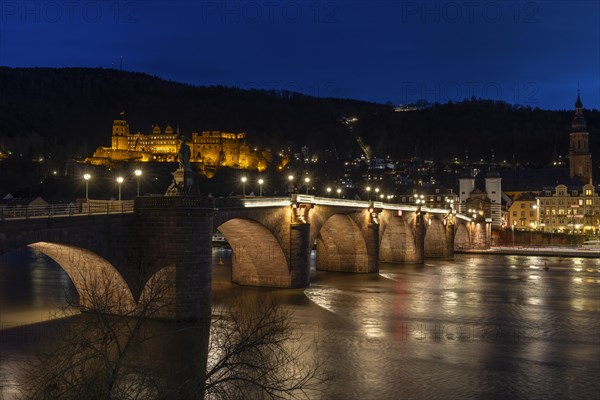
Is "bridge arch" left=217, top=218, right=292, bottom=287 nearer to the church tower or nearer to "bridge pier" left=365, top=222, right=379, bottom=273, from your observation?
"bridge pier" left=365, top=222, right=379, bottom=273

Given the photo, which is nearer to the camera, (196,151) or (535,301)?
(535,301)

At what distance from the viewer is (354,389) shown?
65.1 feet

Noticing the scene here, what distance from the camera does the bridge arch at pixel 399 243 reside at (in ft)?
224

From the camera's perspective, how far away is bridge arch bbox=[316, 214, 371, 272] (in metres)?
55.3

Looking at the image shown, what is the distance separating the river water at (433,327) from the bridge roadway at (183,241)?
243 cm

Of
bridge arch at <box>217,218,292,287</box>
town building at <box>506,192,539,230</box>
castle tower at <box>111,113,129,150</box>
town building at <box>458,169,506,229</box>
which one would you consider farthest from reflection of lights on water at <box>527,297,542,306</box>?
castle tower at <box>111,113,129,150</box>

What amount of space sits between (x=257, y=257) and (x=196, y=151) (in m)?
153

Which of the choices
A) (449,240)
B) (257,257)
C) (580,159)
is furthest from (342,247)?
(580,159)

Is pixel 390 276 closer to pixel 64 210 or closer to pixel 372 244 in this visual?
pixel 372 244

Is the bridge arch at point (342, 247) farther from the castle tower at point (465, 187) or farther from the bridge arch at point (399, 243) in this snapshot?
the castle tower at point (465, 187)

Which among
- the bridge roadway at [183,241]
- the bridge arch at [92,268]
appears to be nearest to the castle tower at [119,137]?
the bridge roadway at [183,241]

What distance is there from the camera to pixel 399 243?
2717 inches

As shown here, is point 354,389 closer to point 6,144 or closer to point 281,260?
point 281,260

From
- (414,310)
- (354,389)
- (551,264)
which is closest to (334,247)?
(414,310)
